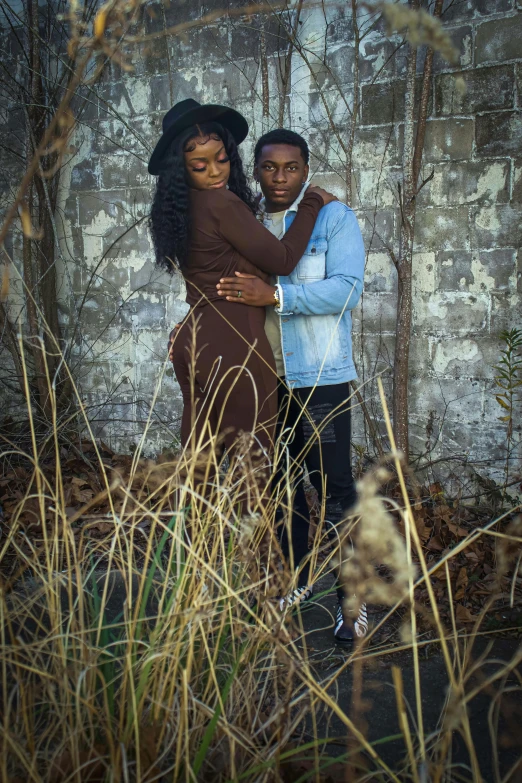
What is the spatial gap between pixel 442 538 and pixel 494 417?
32.3 inches

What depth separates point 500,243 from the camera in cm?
387

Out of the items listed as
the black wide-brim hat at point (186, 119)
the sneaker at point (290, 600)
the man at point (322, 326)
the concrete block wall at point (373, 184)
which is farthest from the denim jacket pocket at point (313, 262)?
the sneaker at point (290, 600)

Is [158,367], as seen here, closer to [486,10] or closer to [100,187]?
[100,187]

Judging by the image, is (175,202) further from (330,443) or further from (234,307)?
(330,443)

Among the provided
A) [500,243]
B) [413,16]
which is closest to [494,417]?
[500,243]

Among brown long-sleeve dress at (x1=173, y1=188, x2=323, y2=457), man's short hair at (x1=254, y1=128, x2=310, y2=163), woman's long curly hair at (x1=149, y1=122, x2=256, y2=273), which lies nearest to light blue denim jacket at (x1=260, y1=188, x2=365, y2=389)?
brown long-sleeve dress at (x1=173, y1=188, x2=323, y2=457)

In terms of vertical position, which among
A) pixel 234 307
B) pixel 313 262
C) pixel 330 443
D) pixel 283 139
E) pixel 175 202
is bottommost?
pixel 330 443

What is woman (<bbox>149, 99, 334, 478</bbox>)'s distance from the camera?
2576 millimetres

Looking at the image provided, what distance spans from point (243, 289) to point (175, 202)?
411 millimetres

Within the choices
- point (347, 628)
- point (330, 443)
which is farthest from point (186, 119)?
point (347, 628)

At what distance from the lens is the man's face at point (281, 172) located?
2787 millimetres

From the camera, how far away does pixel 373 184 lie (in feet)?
13.8

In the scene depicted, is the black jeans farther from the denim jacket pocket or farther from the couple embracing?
Answer: the denim jacket pocket

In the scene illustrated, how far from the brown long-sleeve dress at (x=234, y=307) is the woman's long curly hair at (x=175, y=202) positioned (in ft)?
0.14
